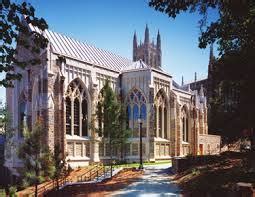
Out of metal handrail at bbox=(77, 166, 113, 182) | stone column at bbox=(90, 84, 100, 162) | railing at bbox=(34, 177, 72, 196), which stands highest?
stone column at bbox=(90, 84, 100, 162)

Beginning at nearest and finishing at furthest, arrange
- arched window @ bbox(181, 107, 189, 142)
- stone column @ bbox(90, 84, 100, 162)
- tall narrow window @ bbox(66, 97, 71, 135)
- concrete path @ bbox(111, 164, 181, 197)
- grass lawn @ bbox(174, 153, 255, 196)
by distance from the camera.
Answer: grass lawn @ bbox(174, 153, 255, 196)
concrete path @ bbox(111, 164, 181, 197)
tall narrow window @ bbox(66, 97, 71, 135)
stone column @ bbox(90, 84, 100, 162)
arched window @ bbox(181, 107, 189, 142)

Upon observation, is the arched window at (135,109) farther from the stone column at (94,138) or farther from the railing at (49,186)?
the railing at (49,186)

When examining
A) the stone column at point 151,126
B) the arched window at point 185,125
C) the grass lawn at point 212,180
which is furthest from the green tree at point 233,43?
the arched window at point 185,125

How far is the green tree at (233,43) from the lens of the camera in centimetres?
1239

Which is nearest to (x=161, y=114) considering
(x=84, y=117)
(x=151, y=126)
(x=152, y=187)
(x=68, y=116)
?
(x=151, y=126)

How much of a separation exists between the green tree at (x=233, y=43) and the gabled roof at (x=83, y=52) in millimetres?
14241

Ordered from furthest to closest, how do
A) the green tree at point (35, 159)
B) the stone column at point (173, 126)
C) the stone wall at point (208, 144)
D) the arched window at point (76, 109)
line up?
the stone wall at point (208, 144), the stone column at point (173, 126), the arched window at point (76, 109), the green tree at point (35, 159)

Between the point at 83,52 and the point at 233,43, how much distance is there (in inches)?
785

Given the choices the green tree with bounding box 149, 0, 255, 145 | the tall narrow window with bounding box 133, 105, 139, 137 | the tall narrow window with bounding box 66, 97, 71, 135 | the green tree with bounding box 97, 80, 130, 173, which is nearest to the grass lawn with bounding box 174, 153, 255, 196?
the green tree with bounding box 149, 0, 255, 145

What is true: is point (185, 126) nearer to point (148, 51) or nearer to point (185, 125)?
point (185, 125)

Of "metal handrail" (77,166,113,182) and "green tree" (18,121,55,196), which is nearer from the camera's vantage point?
"green tree" (18,121,55,196)

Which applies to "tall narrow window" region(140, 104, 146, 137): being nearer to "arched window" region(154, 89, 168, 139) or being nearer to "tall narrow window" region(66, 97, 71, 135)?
"arched window" region(154, 89, 168, 139)

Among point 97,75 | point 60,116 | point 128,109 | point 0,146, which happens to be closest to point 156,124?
point 128,109

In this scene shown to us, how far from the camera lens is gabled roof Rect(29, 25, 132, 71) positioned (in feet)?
109
